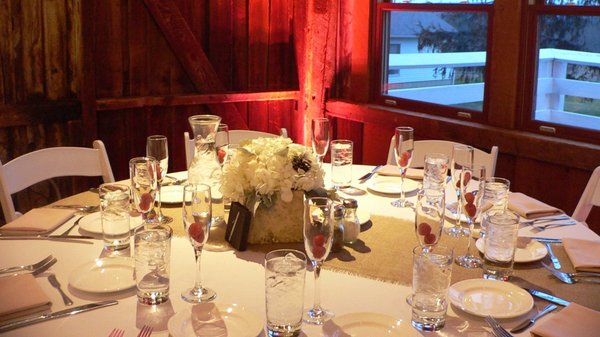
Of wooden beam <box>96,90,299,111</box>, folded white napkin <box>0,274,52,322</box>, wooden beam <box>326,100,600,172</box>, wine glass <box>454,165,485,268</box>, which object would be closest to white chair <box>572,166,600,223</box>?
wine glass <box>454,165,485,268</box>

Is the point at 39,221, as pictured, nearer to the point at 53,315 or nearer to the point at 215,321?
the point at 53,315

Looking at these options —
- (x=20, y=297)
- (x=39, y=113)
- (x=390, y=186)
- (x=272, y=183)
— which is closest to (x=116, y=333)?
(x=20, y=297)

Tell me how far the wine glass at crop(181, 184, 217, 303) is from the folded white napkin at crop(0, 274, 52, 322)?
32cm

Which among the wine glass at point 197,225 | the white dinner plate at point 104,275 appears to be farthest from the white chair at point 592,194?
the white dinner plate at point 104,275

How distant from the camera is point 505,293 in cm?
171

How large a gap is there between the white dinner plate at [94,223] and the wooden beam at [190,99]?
215 cm

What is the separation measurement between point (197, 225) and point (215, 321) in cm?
24

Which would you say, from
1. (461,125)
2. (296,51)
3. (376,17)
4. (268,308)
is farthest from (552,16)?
(268,308)

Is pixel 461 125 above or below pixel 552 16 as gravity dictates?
below

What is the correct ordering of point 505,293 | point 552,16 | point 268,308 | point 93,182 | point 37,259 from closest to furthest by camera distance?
1. point 268,308
2. point 505,293
3. point 37,259
4. point 552,16
5. point 93,182

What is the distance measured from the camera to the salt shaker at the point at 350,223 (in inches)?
78.3

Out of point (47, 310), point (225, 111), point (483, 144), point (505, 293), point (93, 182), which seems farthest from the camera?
point (225, 111)

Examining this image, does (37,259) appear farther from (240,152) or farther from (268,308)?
(268,308)

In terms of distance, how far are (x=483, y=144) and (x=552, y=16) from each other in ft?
2.48
